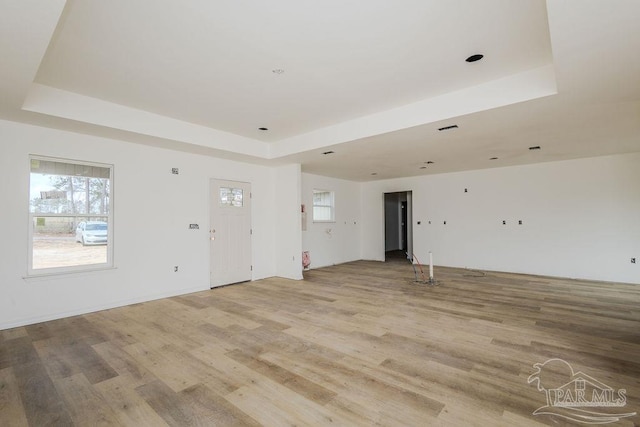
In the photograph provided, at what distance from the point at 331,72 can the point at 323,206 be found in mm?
5571

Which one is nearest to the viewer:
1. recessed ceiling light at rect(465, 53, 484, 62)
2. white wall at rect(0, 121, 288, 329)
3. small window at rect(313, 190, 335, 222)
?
recessed ceiling light at rect(465, 53, 484, 62)

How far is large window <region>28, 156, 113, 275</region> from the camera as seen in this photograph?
4.00 meters

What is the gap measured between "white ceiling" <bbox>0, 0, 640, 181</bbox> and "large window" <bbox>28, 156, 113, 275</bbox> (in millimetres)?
635

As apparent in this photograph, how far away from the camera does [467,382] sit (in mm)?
2379

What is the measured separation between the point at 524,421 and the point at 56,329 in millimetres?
4946

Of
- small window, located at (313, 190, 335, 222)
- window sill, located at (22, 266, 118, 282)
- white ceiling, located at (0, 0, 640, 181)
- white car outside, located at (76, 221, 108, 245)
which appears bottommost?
window sill, located at (22, 266, 118, 282)

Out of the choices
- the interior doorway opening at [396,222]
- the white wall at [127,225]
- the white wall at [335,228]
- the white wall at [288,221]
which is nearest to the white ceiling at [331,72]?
the white wall at [127,225]

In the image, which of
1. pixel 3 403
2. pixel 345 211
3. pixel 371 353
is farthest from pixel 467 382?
pixel 345 211

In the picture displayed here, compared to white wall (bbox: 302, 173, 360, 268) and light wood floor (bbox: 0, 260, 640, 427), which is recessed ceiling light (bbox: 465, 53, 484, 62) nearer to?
light wood floor (bbox: 0, 260, 640, 427)

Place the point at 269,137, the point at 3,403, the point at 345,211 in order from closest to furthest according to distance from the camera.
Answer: the point at 3,403 < the point at 269,137 < the point at 345,211

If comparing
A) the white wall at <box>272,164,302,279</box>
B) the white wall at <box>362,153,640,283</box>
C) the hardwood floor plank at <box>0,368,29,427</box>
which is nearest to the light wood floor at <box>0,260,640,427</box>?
the hardwood floor plank at <box>0,368,29,427</box>

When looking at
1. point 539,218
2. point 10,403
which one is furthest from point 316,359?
point 539,218

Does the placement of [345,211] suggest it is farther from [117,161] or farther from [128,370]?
[128,370]

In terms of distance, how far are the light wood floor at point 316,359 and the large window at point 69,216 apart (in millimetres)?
841
